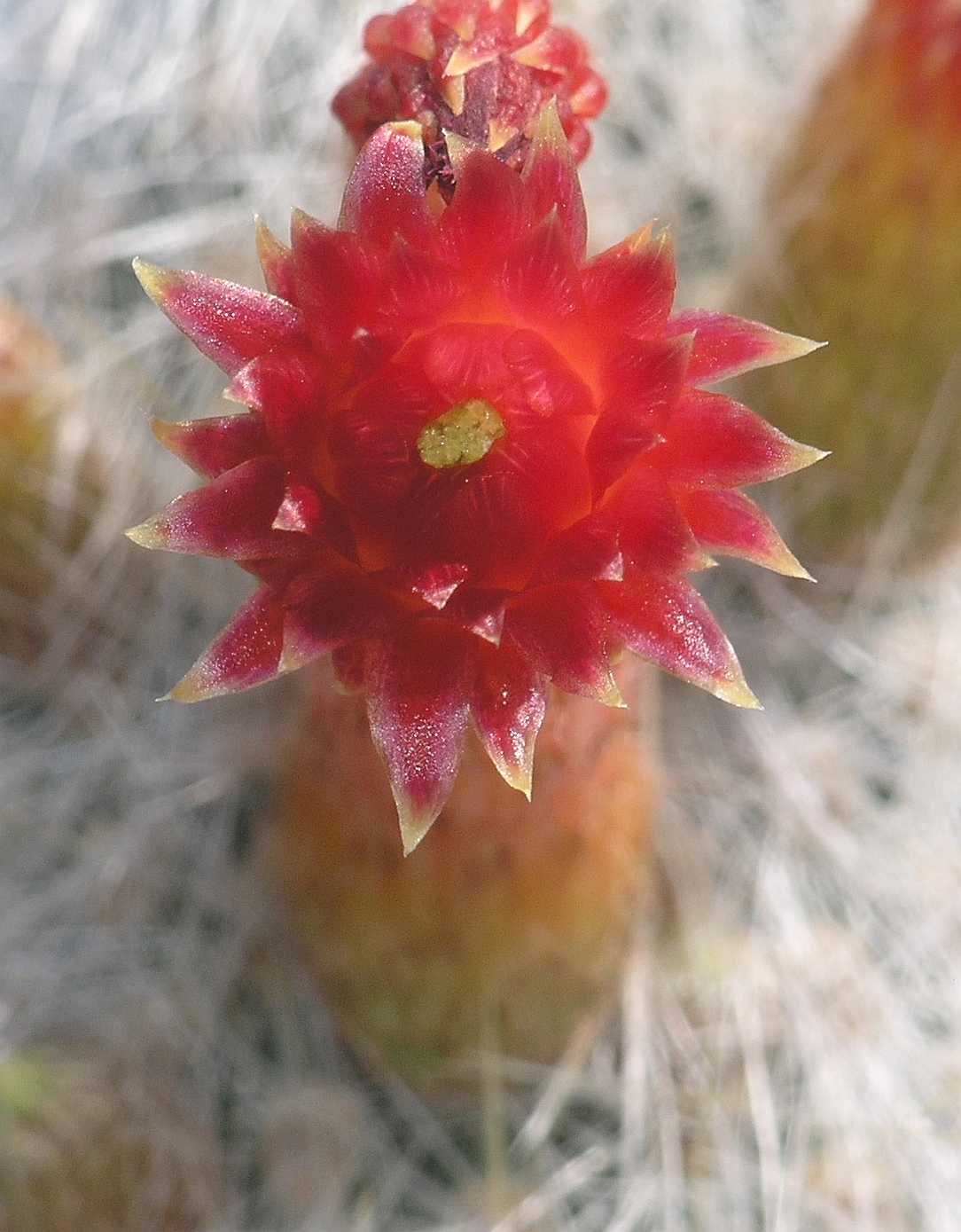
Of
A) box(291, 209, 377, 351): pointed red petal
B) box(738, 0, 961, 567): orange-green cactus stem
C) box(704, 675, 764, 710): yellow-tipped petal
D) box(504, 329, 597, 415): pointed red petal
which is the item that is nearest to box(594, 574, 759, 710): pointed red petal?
box(704, 675, 764, 710): yellow-tipped petal

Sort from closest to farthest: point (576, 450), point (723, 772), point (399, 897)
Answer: point (576, 450), point (399, 897), point (723, 772)

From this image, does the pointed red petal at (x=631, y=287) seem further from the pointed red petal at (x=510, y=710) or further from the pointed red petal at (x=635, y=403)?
the pointed red petal at (x=510, y=710)

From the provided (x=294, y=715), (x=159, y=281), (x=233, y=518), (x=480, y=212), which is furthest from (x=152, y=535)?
(x=294, y=715)

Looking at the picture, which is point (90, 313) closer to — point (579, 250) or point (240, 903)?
point (240, 903)

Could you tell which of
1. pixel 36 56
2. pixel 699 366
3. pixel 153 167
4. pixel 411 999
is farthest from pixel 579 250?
pixel 36 56

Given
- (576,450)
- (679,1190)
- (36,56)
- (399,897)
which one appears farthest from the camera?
(36,56)

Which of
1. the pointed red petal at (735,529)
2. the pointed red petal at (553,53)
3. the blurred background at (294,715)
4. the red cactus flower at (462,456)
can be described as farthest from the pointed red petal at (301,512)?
the blurred background at (294,715)
